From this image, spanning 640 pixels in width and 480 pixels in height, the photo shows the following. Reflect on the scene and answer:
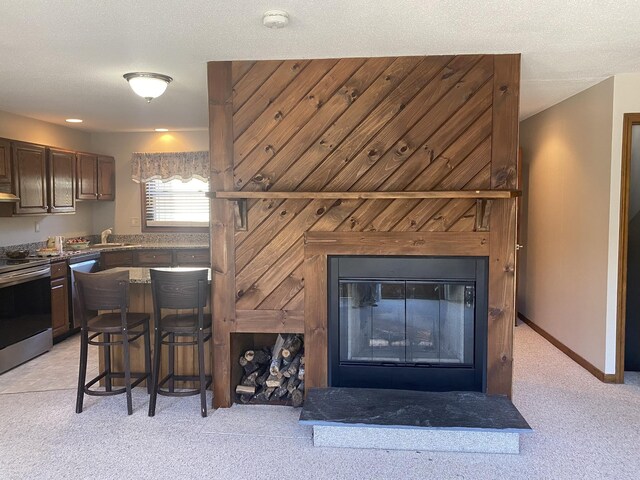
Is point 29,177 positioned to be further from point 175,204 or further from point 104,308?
point 104,308

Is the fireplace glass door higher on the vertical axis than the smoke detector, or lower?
lower

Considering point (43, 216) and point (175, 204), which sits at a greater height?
point (175, 204)

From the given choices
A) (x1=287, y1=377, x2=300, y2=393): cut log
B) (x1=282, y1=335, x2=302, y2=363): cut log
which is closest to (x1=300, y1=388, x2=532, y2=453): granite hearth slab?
(x1=287, y1=377, x2=300, y2=393): cut log

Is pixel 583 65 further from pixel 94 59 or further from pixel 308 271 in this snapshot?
pixel 94 59

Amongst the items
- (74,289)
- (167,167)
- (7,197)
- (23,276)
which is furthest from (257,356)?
(167,167)

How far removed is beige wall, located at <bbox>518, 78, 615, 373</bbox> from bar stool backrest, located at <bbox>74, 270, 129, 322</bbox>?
11.9 feet

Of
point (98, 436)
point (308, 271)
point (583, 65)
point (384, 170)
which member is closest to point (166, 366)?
point (98, 436)

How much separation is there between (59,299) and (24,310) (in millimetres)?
576

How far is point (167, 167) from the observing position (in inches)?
268

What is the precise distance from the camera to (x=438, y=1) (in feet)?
7.86

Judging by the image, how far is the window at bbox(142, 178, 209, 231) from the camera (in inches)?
273

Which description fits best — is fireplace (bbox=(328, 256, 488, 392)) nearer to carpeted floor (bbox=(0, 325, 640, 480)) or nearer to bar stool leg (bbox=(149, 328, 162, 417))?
carpeted floor (bbox=(0, 325, 640, 480))

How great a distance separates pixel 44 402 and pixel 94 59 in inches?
95.7

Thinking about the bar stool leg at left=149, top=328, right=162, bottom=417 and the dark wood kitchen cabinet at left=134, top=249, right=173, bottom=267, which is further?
the dark wood kitchen cabinet at left=134, top=249, right=173, bottom=267
